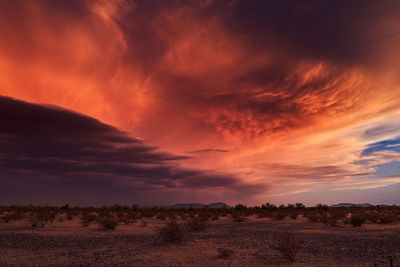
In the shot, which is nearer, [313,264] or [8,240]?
[313,264]

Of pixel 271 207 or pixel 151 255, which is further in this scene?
pixel 271 207

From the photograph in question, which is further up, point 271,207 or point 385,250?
point 271,207

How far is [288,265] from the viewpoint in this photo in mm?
10898

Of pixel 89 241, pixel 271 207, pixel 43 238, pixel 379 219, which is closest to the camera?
pixel 89 241

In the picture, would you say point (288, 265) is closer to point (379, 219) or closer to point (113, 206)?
point (379, 219)

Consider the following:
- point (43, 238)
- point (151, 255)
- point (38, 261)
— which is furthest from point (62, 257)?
point (43, 238)

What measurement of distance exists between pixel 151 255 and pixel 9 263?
606 cm

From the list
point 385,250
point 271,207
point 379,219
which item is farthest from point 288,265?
point 271,207

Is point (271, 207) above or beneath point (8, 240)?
above

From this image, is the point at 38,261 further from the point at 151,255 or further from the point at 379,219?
the point at 379,219

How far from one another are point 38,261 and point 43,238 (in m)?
7.99

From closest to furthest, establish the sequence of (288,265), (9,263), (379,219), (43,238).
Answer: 1. (288,265)
2. (9,263)
3. (43,238)
4. (379,219)

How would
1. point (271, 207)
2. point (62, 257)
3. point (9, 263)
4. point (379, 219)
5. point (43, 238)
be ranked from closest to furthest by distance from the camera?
1. point (9, 263)
2. point (62, 257)
3. point (43, 238)
4. point (379, 219)
5. point (271, 207)

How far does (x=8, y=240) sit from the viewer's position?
58.6ft
